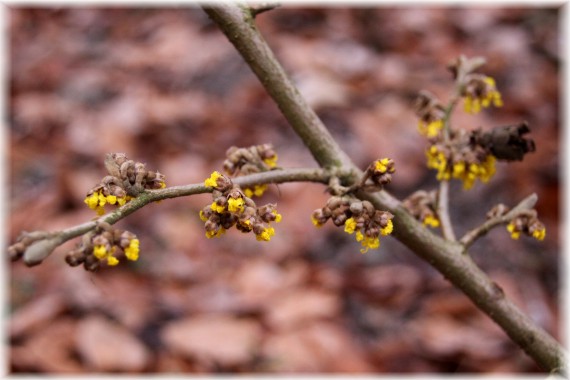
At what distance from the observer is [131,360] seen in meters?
2.94

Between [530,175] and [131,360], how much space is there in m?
2.58

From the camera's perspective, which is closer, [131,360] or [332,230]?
[131,360]

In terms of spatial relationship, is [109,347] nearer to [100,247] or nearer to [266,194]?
[266,194]

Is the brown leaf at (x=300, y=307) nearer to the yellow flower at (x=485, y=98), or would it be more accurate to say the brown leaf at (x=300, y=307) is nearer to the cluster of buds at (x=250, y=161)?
the yellow flower at (x=485, y=98)

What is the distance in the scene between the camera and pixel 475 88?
137cm

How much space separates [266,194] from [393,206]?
9.70ft

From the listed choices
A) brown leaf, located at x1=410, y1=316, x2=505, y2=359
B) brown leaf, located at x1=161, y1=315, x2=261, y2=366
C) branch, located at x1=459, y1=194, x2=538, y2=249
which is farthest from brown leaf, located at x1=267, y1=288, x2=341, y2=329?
branch, located at x1=459, y1=194, x2=538, y2=249

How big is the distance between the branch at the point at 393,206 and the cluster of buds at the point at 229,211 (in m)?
0.20

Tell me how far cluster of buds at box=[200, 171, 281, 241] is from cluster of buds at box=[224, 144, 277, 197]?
0.18 m

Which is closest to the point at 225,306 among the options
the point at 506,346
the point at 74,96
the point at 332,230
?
the point at 332,230

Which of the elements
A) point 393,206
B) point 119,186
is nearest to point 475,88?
point 393,206

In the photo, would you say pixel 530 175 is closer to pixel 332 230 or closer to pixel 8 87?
pixel 332 230

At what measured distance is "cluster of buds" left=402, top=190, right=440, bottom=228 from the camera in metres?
1.26

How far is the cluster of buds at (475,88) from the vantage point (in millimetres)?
1354
